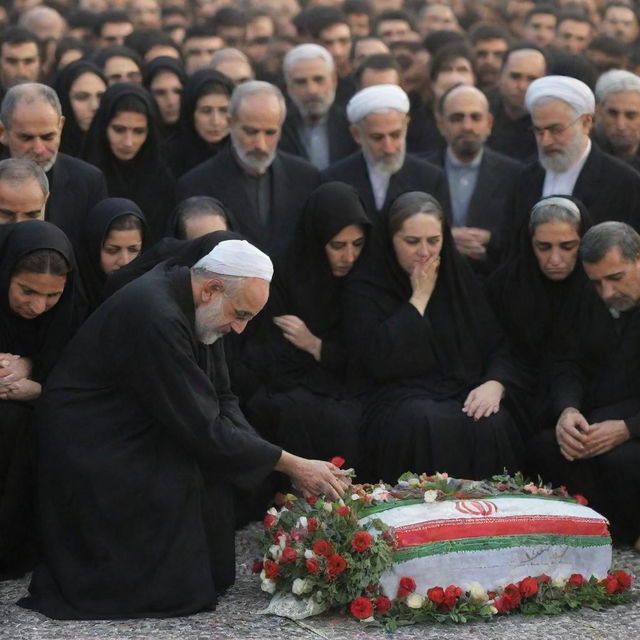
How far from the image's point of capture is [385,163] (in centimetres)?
946

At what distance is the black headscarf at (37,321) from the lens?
23.0 ft

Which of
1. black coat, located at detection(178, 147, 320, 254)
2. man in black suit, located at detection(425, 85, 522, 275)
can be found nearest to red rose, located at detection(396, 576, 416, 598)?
black coat, located at detection(178, 147, 320, 254)

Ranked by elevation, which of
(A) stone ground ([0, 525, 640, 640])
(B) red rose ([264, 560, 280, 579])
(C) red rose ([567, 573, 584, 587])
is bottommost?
(A) stone ground ([0, 525, 640, 640])

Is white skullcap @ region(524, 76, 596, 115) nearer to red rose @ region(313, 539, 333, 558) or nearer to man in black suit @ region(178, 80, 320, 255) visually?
man in black suit @ region(178, 80, 320, 255)

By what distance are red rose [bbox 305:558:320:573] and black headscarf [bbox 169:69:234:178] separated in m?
4.59

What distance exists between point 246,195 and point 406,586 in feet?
12.3

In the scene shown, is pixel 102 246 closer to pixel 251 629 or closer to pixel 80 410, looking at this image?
pixel 80 410

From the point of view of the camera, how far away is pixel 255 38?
48.8ft

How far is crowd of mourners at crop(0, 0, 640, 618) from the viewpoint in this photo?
641 centimetres

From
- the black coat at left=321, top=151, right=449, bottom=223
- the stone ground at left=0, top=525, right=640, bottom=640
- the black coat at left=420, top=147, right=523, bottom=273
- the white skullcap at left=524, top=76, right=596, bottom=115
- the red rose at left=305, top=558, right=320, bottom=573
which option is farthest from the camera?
the black coat at left=420, top=147, right=523, bottom=273

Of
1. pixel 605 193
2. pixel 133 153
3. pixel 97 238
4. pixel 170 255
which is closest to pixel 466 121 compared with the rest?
pixel 605 193

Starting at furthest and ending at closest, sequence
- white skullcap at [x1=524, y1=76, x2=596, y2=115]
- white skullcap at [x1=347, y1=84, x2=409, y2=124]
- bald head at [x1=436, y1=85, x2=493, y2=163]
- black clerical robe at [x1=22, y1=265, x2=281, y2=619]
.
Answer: bald head at [x1=436, y1=85, x2=493, y2=163] < white skullcap at [x1=347, y1=84, x2=409, y2=124] < white skullcap at [x1=524, y1=76, x2=596, y2=115] < black clerical robe at [x1=22, y1=265, x2=281, y2=619]

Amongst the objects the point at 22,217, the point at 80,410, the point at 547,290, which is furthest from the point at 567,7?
the point at 80,410

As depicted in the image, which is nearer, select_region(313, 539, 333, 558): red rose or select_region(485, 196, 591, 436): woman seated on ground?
select_region(313, 539, 333, 558): red rose
